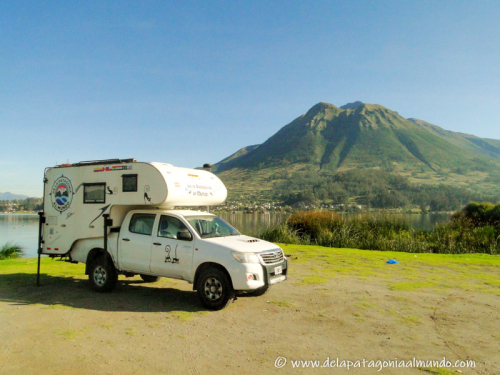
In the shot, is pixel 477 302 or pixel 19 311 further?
pixel 477 302

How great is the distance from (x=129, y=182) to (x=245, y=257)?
3.36 m

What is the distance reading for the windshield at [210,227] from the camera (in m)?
8.43

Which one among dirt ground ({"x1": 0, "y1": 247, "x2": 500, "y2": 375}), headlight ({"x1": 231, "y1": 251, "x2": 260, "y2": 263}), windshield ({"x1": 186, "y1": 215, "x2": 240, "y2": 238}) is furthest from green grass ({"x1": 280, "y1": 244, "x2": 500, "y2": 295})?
headlight ({"x1": 231, "y1": 251, "x2": 260, "y2": 263})

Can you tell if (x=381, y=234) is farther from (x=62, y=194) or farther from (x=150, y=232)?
(x=62, y=194)

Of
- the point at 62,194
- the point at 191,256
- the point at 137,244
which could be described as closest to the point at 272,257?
the point at 191,256

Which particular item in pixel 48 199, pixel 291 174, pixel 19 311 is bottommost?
pixel 19 311

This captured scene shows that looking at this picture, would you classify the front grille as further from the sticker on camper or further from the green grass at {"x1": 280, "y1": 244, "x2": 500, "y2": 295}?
the sticker on camper

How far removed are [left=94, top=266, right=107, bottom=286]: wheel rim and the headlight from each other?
3.49 meters

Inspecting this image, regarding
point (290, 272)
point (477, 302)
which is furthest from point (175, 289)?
point (477, 302)

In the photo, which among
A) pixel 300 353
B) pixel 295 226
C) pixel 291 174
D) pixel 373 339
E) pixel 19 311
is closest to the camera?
pixel 300 353

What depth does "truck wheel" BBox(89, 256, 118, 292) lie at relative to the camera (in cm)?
896

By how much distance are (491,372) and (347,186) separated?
121473 mm

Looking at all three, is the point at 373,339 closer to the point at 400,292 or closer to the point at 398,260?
the point at 400,292

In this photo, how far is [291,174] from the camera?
17850cm
